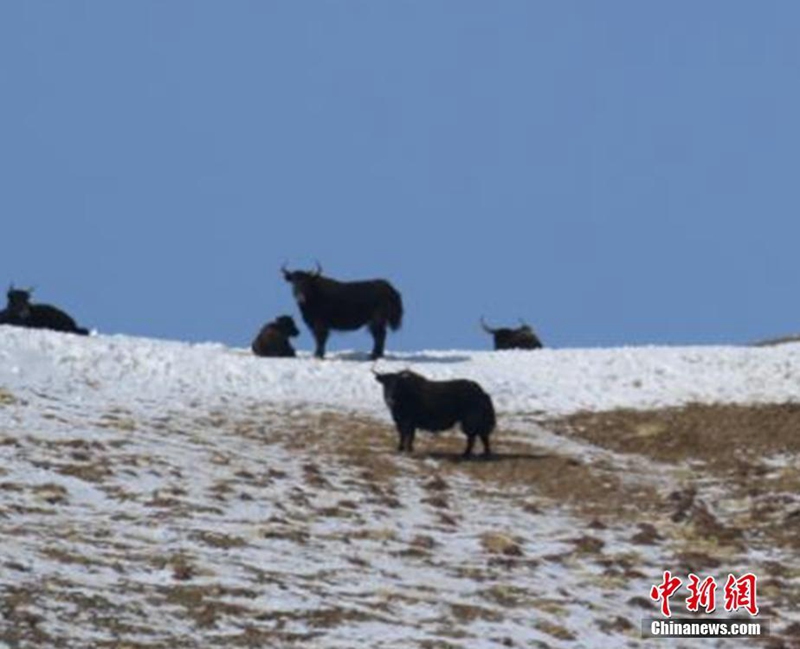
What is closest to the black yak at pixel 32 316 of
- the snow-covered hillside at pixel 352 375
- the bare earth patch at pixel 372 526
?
the snow-covered hillside at pixel 352 375

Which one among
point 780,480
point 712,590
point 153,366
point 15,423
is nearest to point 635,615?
point 712,590

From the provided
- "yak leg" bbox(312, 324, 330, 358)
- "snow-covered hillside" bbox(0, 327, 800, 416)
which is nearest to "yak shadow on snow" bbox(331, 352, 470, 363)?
"snow-covered hillside" bbox(0, 327, 800, 416)

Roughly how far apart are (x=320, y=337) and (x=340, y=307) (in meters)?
0.83

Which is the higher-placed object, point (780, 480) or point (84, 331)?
point (84, 331)

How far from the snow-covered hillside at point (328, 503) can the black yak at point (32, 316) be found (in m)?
3.67

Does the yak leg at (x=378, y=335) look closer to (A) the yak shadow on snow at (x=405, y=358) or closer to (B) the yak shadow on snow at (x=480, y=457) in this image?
(A) the yak shadow on snow at (x=405, y=358)

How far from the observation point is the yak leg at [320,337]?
3841 cm

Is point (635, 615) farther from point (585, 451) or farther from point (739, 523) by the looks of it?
point (585, 451)

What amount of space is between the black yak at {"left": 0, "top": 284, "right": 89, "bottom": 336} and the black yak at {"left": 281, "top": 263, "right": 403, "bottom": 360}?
14.6 feet

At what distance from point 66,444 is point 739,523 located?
8335 mm

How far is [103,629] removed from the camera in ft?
54.9

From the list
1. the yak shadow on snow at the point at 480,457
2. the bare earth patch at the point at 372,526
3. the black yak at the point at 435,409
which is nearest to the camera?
the bare earth patch at the point at 372,526

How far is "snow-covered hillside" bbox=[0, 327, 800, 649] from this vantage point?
18.0 metres

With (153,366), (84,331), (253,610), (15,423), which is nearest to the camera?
(253,610)
